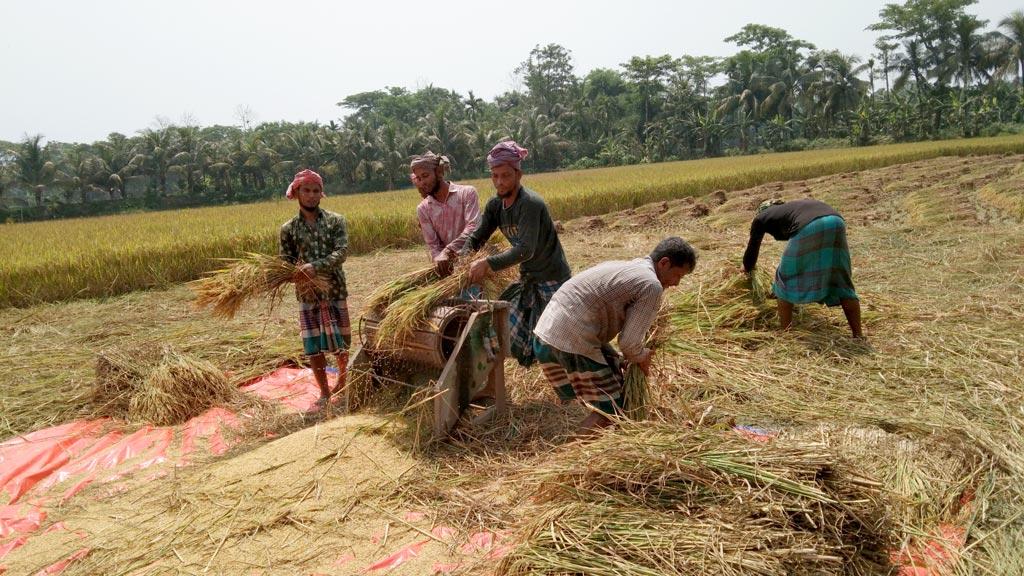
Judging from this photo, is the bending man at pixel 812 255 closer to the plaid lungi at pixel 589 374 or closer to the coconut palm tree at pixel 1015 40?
the plaid lungi at pixel 589 374

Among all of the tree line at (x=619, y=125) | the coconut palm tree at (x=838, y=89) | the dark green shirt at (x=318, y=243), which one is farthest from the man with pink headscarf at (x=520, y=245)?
the coconut palm tree at (x=838, y=89)

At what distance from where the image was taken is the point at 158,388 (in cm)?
383

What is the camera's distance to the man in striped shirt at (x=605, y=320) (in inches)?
104

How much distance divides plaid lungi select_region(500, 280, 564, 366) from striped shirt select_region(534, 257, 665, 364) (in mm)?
453

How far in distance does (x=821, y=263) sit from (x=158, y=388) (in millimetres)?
4362

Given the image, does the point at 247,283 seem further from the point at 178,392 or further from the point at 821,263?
the point at 821,263

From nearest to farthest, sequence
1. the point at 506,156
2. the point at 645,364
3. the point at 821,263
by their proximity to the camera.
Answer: the point at 645,364 < the point at 506,156 < the point at 821,263

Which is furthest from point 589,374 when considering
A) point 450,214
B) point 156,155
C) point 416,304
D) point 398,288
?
point 156,155

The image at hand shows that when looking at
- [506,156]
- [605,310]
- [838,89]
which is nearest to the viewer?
[605,310]

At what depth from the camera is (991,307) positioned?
479cm

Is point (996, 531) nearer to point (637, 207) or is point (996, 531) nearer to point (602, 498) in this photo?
point (602, 498)

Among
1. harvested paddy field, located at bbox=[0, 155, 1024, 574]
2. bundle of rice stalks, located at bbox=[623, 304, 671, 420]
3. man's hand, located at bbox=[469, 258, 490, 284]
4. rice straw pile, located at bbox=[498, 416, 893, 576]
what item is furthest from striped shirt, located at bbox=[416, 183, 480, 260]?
rice straw pile, located at bbox=[498, 416, 893, 576]

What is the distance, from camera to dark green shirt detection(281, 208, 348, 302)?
3.84m

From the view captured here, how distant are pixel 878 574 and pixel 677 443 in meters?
0.72
